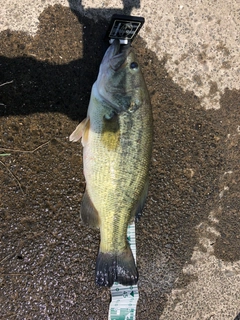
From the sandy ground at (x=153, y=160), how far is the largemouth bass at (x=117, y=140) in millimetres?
413

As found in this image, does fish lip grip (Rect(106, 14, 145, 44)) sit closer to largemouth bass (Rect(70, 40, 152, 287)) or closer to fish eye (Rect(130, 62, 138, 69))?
largemouth bass (Rect(70, 40, 152, 287))

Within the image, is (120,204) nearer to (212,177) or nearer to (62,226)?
(62,226)

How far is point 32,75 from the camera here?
2373 mm

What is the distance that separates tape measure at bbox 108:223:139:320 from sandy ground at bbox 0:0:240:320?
7 cm

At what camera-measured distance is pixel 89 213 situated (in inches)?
86.0

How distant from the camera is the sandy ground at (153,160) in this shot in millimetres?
2369

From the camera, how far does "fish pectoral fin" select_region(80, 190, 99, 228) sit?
7.14ft

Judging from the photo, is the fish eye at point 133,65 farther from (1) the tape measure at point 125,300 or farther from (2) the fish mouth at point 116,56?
(1) the tape measure at point 125,300

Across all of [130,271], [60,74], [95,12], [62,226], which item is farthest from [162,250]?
[95,12]

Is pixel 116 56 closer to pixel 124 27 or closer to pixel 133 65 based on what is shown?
pixel 133 65

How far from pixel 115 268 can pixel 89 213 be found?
Answer: 470 millimetres

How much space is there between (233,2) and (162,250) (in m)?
2.44

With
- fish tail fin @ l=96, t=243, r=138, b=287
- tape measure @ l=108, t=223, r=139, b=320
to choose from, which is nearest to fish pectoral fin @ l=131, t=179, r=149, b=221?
fish tail fin @ l=96, t=243, r=138, b=287

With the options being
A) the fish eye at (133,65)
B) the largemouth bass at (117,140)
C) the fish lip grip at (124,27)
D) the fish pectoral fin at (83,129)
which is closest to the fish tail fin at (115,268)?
the largemouth bass at (117,140)
